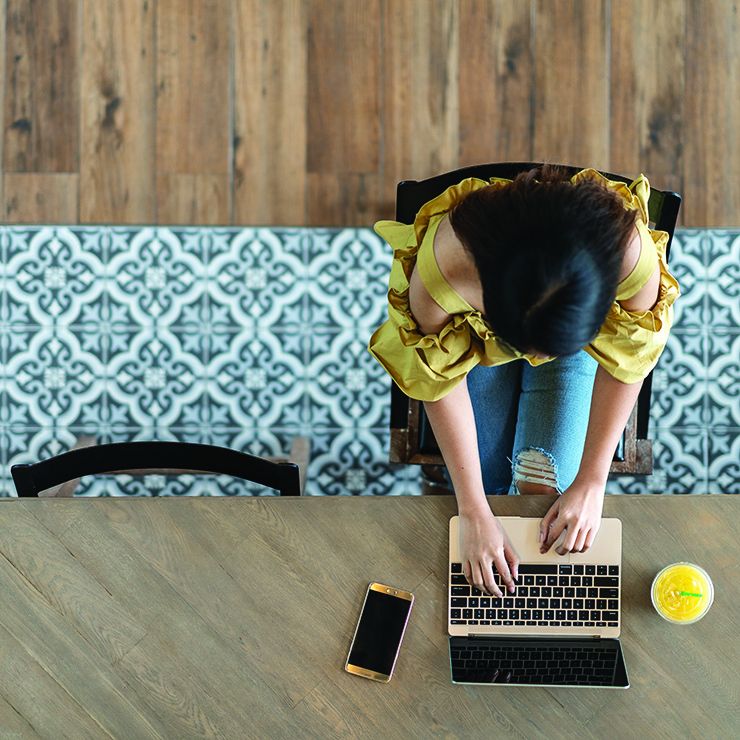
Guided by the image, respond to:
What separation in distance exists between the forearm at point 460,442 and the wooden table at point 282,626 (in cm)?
4

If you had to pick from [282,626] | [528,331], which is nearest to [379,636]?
[282,626]

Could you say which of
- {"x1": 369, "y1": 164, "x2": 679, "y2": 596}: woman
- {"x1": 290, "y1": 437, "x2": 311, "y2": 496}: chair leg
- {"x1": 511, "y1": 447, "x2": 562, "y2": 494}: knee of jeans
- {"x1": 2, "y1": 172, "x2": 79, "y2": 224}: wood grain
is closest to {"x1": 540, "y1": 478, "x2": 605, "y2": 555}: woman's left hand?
{"x1": 369, "y1": 164, "x2": 679, "y2": 596}: woman

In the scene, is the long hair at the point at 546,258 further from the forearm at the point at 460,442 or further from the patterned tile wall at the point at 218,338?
the patterned tile wall at the point at 218,338

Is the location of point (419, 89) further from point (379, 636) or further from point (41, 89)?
point (379, 636)

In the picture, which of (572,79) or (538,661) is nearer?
(538,661)

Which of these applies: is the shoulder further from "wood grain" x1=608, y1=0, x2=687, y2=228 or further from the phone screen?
"wood grain" x1=608, y1=0, x2=687, y2=228

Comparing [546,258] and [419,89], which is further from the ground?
[419,89]

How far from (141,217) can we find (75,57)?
42cm

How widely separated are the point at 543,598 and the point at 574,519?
0.43 ft

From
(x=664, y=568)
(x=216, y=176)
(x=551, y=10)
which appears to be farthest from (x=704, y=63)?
(x=664, y=568)

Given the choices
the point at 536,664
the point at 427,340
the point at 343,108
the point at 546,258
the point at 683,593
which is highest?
the point at 343,108

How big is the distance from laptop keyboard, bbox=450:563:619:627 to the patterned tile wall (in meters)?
0.76

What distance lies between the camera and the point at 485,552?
1145 mm

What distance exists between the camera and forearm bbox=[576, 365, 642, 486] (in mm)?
1200
